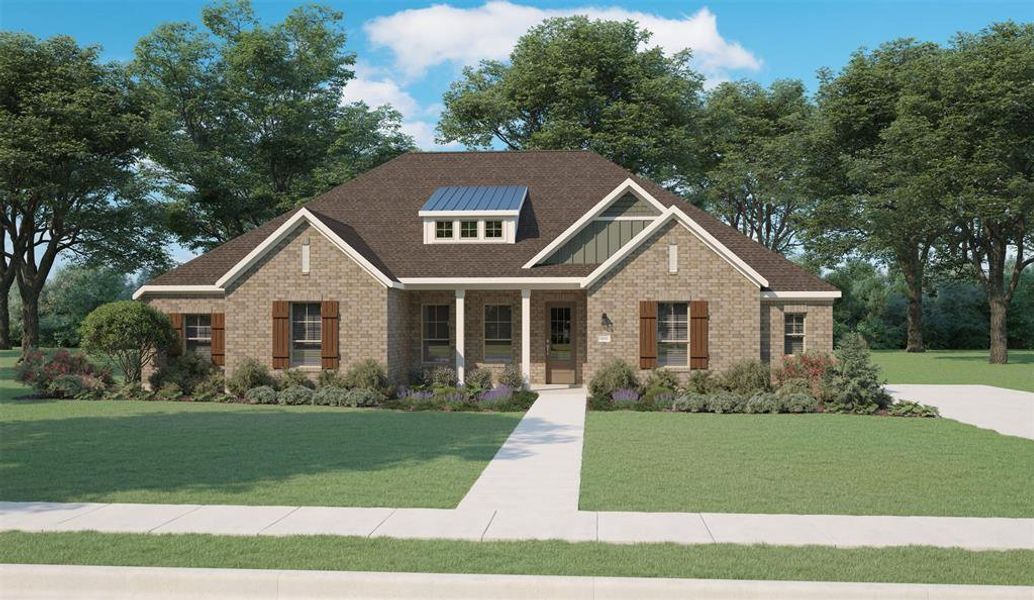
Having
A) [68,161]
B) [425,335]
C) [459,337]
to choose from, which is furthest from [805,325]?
[68,161]

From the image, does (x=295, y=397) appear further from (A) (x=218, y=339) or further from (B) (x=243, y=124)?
(B) (x=243, y=124)

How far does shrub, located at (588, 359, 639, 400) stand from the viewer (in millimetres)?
19578

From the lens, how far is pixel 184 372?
21.3 meters

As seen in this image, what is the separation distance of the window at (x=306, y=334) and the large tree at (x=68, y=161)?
21688 mm

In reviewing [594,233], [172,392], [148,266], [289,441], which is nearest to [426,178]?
[594,233]

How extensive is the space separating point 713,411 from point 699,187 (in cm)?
3515

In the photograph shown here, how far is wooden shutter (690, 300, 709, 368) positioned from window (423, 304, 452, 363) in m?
7.24

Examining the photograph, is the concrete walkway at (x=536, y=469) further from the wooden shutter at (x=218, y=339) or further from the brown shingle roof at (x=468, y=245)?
the wooden shutter at (x=218, y=339)

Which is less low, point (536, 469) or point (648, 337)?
point (648, 337)

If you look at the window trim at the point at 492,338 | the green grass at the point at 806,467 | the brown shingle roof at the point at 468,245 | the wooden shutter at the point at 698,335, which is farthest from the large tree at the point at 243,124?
the green grass at the point at 806,467

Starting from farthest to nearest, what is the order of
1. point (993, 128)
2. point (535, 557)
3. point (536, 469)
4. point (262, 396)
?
1. point (993, 128)
2. point (262, 396)
3. point (536, 469)
4. point (535, 557)

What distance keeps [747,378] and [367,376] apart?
972 centimetres

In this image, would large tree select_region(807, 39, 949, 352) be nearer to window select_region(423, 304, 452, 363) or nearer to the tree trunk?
the tree trunk

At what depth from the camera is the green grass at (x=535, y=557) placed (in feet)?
19.9
